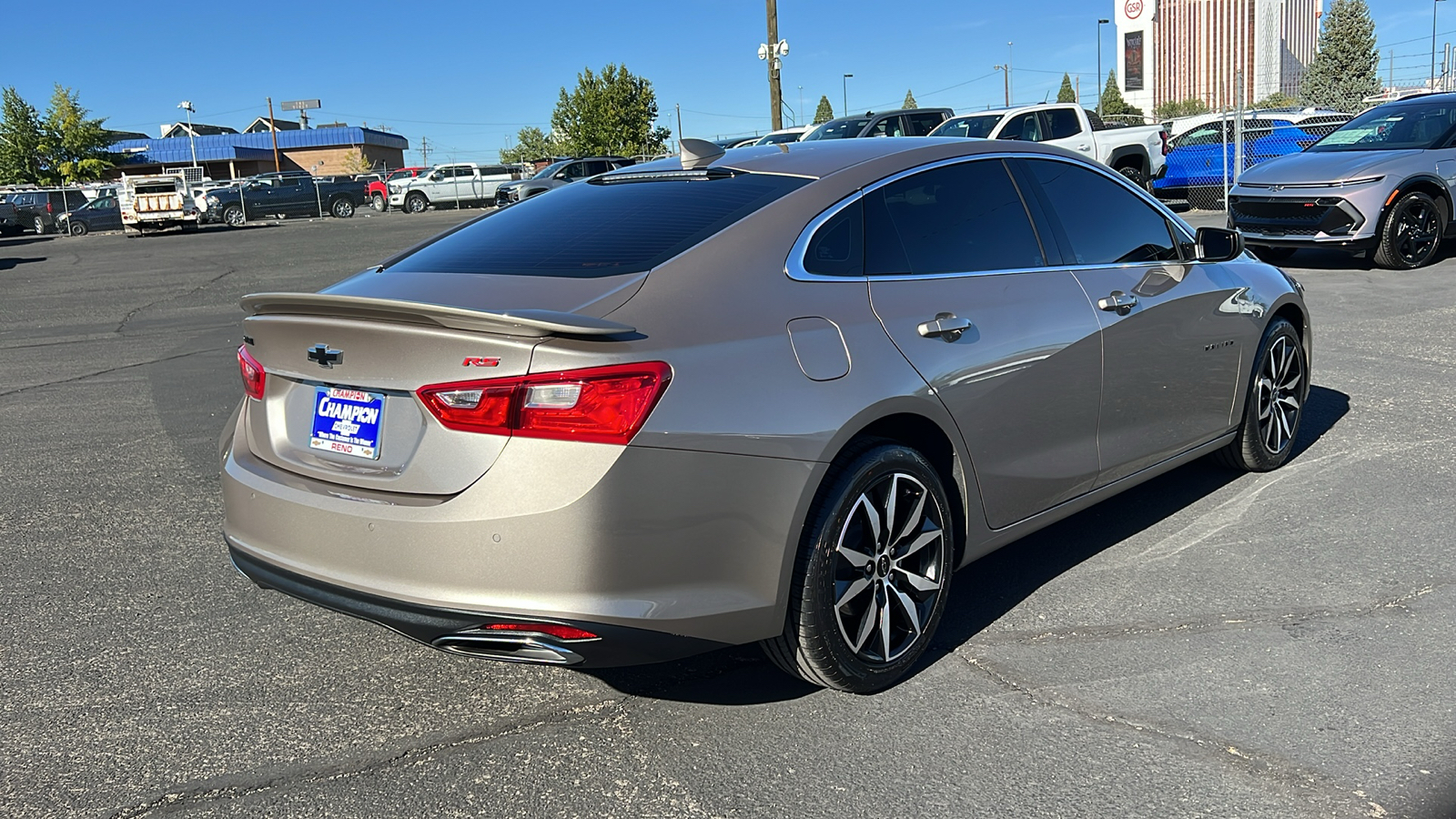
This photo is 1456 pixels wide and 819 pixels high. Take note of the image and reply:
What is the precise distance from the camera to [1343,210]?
40.5 ft

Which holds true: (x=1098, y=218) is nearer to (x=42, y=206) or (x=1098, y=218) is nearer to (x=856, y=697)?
(x=856, y=697)

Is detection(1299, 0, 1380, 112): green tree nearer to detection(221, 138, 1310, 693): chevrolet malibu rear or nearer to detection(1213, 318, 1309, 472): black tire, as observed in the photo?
detection(1213, 318, 1309, 472): black tire

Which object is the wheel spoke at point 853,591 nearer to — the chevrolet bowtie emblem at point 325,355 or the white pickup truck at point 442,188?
the chevrolet bowtie emblem at point 325,355

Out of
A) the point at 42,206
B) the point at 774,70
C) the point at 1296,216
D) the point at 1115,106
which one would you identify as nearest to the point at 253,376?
the point at 1296,216

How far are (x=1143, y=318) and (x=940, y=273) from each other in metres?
1.15

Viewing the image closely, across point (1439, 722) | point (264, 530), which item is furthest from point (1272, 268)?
point (264, 530)

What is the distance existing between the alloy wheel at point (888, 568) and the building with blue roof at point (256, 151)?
298 feet

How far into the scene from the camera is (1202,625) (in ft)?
12.6

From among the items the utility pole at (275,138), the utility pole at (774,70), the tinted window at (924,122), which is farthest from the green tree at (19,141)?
the tinted window at (924,122)

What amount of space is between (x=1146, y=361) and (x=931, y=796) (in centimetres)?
224

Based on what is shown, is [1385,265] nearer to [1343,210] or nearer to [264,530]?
[1343,210]

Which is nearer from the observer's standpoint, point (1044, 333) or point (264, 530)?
point (264, 530)

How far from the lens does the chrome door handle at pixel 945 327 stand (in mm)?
3518

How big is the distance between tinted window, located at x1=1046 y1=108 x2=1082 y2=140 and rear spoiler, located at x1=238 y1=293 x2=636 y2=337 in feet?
63.4
